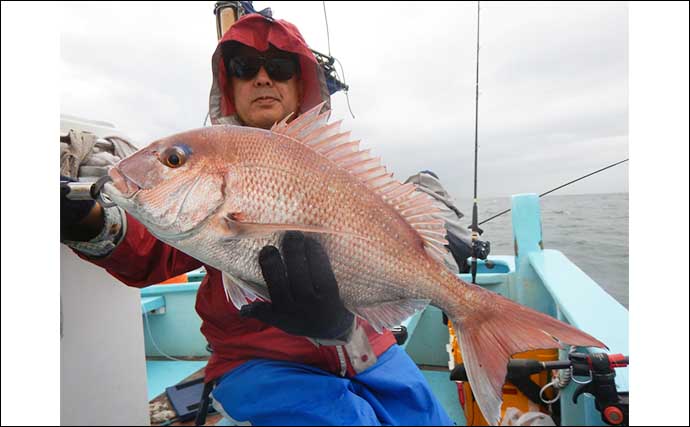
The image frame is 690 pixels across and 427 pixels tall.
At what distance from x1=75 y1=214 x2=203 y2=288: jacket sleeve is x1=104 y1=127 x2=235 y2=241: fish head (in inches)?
15.0

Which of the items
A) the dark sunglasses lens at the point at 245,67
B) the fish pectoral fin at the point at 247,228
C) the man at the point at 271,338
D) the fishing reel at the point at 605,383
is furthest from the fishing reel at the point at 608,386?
the dark sunglasses lens at the point at 245,67

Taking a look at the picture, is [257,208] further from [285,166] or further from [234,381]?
[234,381]

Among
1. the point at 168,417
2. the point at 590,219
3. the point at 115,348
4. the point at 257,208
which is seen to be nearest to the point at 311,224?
the point at 257,208

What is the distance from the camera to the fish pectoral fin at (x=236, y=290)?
716 mm

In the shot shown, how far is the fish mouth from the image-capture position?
62 centimetres

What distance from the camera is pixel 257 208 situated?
666 millimetres

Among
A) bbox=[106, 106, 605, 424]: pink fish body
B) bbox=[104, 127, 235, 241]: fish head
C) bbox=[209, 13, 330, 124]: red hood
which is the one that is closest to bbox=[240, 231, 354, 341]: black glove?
bbox=[106, 106, 605, 424]: pink fish body

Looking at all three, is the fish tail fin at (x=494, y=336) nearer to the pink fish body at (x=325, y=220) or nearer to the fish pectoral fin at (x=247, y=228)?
the pink fish body at (x=325, y=220)

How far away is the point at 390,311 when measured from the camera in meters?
0.75

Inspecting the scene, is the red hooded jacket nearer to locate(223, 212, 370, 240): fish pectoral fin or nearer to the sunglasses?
the sunglasses

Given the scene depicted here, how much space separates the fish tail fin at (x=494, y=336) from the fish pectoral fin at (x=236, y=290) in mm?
432

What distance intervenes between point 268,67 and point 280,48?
0.08 metres

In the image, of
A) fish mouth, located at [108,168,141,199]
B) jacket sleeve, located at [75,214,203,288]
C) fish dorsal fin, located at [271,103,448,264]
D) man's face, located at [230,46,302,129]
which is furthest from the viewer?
man's face, located at [230,46,302,129]

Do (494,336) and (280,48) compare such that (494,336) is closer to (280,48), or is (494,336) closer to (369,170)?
(369,170)
